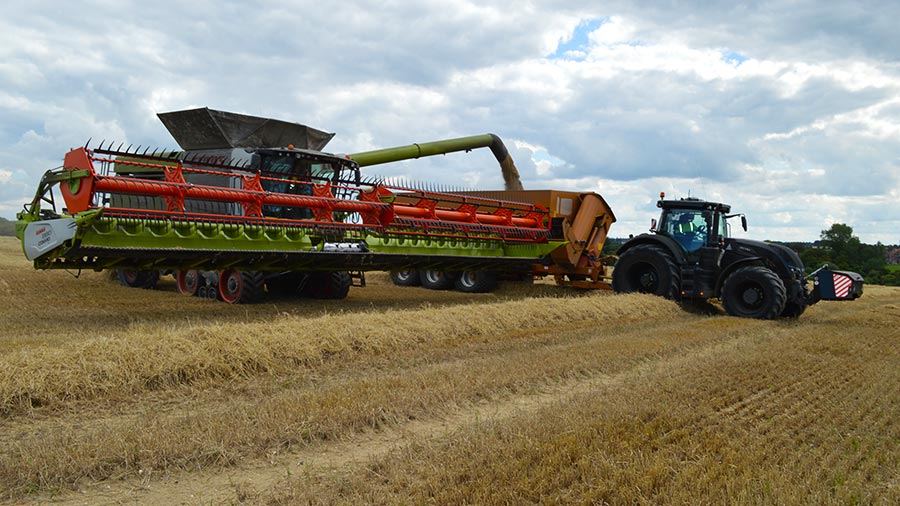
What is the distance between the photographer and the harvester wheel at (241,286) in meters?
10.3

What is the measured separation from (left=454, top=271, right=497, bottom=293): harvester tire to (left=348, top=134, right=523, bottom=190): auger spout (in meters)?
3.22

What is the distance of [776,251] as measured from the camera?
11.3 m

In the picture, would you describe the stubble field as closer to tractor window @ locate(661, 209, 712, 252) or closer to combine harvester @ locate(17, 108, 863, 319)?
combine harvester @ locate(17, 108, 863, 319)

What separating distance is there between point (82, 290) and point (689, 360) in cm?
1027

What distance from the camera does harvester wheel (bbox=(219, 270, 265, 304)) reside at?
33.7 ft

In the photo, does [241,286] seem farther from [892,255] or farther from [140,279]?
[892,255]

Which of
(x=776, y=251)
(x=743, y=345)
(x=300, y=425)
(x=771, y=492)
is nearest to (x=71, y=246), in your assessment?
(x=300, y=425)

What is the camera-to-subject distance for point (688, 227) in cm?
1241

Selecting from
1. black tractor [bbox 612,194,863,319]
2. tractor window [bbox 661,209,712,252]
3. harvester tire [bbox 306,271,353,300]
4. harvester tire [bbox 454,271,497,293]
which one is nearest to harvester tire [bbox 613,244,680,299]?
black tractor [bbox 612,194,863,319]

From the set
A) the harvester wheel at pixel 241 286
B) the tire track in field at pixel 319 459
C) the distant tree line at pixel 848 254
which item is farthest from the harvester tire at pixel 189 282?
the distant tree line at pixel 848 254

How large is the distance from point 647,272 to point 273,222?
23.1 ft

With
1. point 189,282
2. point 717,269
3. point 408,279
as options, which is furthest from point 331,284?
point 717,269

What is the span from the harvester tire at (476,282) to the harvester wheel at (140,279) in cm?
588

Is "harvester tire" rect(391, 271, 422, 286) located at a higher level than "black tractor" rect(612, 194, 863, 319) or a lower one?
lower
